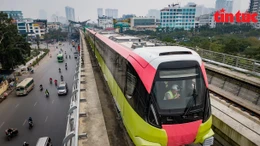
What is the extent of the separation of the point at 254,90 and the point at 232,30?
6591 centimetres

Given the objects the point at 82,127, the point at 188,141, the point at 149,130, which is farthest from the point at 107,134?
the point at 188,141

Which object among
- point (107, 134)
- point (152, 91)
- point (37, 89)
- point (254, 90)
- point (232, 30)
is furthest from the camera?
point (232, 30)

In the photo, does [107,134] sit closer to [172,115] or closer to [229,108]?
[172,115]

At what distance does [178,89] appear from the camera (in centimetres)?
498

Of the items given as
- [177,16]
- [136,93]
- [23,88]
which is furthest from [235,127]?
[177,16]

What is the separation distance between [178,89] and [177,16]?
350 feet

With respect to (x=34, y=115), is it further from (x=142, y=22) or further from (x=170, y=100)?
(x=142, y=22)

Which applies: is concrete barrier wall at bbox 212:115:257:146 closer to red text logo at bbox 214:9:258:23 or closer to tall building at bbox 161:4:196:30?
red text logo at bbox 214:9:258:23

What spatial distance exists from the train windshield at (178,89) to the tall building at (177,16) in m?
103

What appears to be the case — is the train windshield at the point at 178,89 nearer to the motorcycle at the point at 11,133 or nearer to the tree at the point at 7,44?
the motorcycle at the point at 11,133

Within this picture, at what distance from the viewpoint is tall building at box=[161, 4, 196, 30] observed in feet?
339

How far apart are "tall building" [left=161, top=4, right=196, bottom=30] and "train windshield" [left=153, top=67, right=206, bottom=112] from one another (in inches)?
4068

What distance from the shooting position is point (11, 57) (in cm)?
3019

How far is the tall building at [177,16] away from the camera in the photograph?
103250 mm
